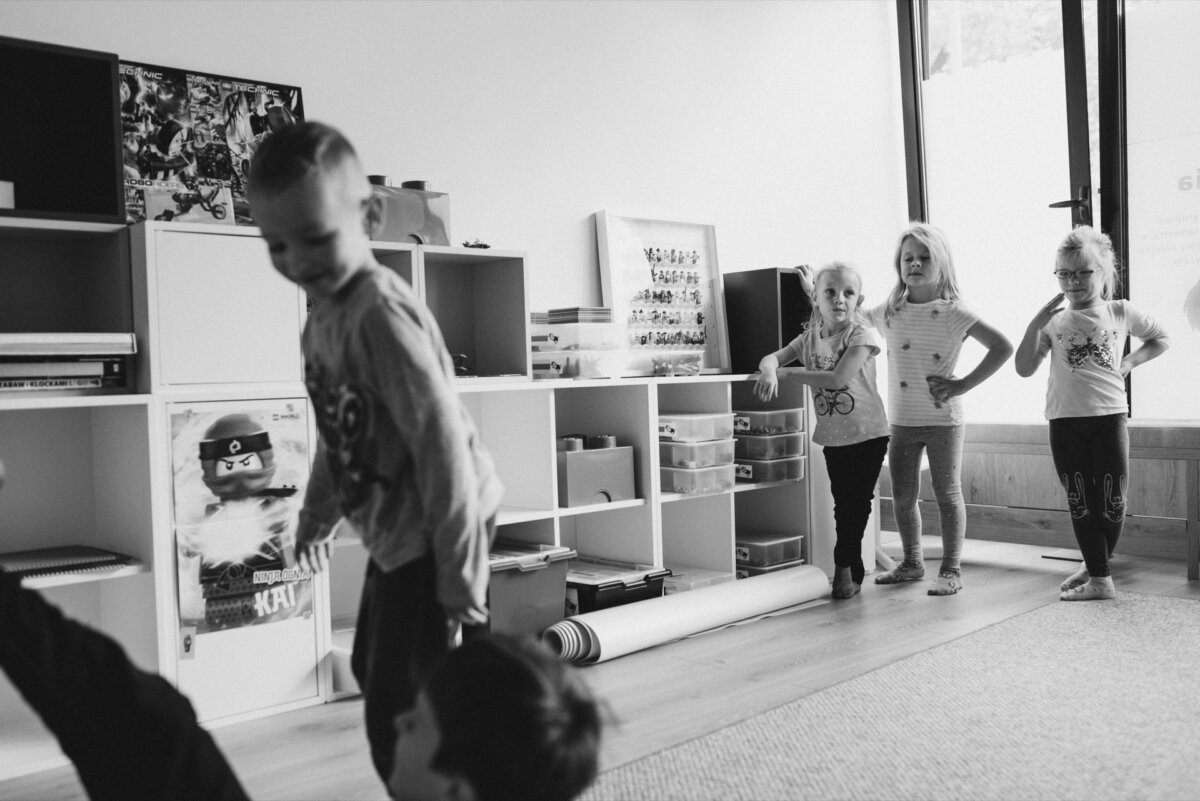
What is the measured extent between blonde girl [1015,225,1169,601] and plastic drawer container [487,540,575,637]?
1.55m

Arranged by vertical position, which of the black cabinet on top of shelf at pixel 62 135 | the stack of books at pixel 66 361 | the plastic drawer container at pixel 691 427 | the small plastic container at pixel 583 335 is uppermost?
the black cabinet on top of shelf at pixel 62 135

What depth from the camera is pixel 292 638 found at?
7.25ft

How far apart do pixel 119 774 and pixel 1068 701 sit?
183cm

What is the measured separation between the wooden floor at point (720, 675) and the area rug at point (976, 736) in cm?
8

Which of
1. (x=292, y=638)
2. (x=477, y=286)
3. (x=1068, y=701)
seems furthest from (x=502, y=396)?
(x=1068, y=701)

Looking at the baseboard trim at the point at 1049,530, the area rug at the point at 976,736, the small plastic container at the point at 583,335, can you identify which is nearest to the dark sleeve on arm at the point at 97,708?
the area rug at the point at 976,736

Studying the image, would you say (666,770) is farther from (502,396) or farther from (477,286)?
(477,286)

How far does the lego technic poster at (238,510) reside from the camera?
6.77ft

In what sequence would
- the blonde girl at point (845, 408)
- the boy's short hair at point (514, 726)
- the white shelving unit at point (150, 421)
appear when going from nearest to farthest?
1. the boy's short hair at point (514, 726)
2. the white shelving unit at point (150, 421)
3. the blonde girl at point (845, 408)

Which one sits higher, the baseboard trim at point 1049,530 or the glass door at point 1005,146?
the glass door at point 1005,146

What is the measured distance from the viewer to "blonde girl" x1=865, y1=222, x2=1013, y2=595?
3.20 metres

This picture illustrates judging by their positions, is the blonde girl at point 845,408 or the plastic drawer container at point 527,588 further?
the blonde girl at point 845,408

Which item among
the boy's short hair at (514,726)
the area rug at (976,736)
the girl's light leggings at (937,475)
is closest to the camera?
the boy's short hair at (514,726)

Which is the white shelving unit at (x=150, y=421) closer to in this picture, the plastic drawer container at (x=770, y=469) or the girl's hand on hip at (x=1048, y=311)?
the plastic drawer container at (x=770, y=469)
